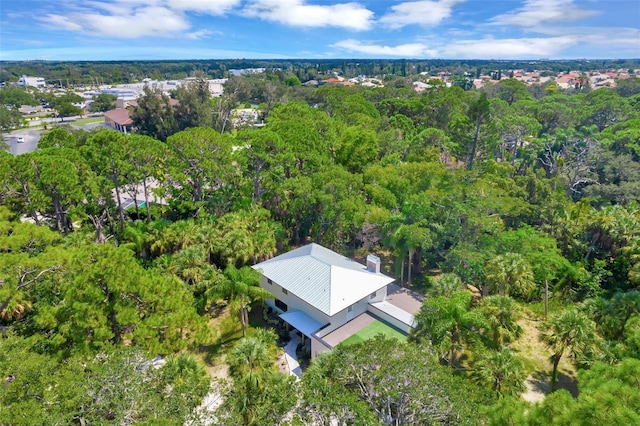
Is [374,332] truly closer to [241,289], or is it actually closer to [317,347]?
[317,347]

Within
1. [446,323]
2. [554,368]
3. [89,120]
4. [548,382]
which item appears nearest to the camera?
[446,323]

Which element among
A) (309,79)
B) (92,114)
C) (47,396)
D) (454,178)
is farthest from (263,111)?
(309,79)

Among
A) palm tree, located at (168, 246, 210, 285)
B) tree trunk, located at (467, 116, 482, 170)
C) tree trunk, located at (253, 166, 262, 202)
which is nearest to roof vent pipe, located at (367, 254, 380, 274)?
palm tree, located at (168, 246, 210, 285)

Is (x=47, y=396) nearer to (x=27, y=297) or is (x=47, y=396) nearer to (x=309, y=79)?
(x=27, y=297)

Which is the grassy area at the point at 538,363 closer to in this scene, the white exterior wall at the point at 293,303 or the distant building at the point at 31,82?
→ the white exterior wall at the point at 293,303

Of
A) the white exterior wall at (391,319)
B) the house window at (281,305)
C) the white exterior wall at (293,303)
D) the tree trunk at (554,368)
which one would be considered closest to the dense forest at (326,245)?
the tree trunk at (554,368)

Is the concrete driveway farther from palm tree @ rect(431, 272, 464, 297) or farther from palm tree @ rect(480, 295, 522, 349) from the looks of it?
palm tree @ rect(480, 295, 522, 349)

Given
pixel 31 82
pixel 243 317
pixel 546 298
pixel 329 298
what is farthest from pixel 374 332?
pixel 31 82
